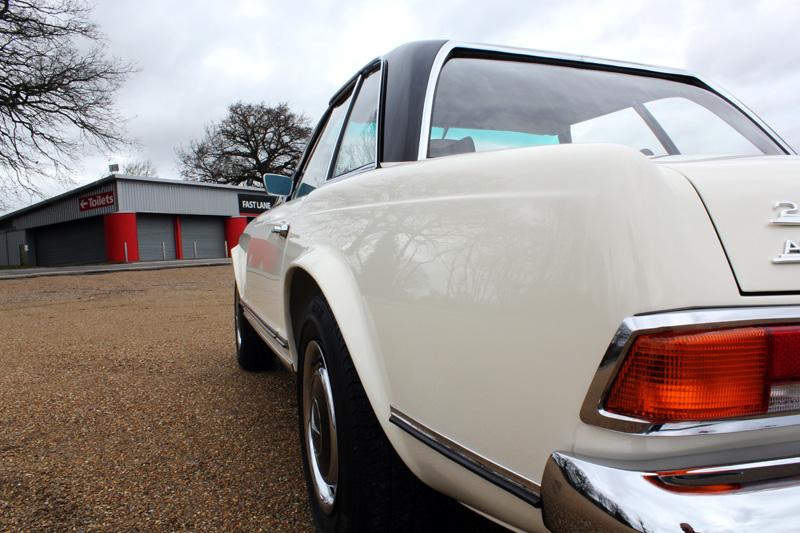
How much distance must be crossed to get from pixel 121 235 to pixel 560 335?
95.7 ft

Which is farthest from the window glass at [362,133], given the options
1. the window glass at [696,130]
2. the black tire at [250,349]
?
the black tire at [250,349]

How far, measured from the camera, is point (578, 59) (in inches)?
72.9

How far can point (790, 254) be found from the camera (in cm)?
77

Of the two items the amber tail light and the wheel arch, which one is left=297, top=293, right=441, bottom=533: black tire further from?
the amber tail light

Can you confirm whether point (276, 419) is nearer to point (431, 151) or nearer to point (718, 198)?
point (431, 151)

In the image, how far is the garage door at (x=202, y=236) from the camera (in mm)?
30203

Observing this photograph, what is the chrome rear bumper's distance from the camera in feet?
2.24

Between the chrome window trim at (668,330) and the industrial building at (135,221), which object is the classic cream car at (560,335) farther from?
the industrial building at (135,221)

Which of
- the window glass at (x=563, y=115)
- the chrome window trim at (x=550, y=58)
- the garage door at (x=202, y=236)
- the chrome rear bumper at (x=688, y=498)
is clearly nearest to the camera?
the chrome rear bumper at (x=688, y=498)

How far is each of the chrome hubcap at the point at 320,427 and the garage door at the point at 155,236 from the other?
2880 centimetres

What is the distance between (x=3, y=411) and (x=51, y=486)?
1.25 metres

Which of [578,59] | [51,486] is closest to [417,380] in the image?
[578,59]

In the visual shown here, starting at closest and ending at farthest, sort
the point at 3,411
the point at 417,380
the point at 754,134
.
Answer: the point at 417,380, the point at 754,134, the point at 3,411

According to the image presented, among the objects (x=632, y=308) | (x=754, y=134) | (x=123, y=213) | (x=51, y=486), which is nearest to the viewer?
(x=632, y=308)
